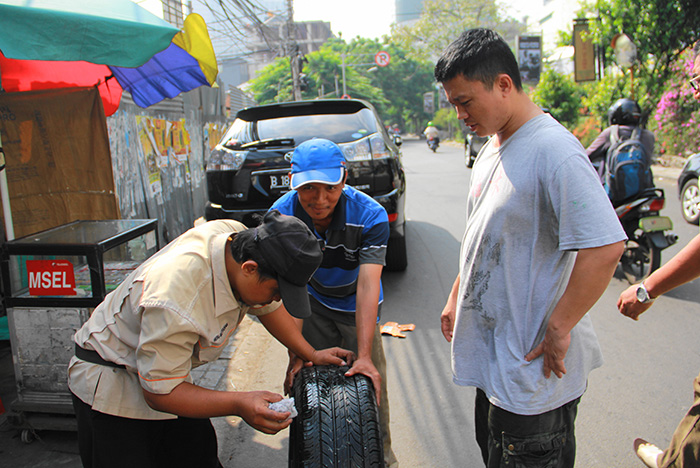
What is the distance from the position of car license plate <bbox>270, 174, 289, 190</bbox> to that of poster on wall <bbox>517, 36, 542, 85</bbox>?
927 inches

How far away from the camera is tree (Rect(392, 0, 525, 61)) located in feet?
142

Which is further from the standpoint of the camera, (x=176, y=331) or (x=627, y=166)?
(x=627, y=166)

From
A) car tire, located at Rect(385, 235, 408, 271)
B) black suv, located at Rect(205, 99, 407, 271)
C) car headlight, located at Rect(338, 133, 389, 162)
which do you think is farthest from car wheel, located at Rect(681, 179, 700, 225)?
car headlight, located at Rect(338, 133, 389, 162)

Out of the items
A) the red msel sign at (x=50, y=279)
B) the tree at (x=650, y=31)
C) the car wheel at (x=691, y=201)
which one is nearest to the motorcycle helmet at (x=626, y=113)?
the car wheel at (x=691, y=201)

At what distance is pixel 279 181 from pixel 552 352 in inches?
132

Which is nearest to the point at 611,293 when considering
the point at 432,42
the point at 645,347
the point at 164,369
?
the point at 645,347

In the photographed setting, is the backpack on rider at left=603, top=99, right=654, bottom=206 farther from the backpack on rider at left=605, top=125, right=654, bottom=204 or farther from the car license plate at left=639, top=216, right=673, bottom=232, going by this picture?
the car license plate at left=639, top=216, right=673, bottom=232

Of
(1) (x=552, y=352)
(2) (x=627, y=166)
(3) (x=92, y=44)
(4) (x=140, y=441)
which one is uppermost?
(3) (x=92, y=44)

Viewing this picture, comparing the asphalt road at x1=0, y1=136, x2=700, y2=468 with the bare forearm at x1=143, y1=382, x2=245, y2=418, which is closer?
the bare forearm at x1=143, y1=382, x2=245, y2=418

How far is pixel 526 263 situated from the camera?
154 centimetres

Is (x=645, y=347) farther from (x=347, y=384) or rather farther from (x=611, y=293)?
(x=347, y=384)

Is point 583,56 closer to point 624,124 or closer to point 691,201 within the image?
point 691,201

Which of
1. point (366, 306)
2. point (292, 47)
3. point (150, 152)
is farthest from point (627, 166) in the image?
point (292, 47)

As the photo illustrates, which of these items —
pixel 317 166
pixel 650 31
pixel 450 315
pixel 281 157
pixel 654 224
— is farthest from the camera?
pixel 650 31
